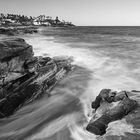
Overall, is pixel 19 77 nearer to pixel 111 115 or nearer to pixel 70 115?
pixel 70 115

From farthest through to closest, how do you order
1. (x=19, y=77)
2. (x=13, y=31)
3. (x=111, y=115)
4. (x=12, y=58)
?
1. (x=13, y=31)
2. (x=19, y=77)
3. (x=12, y=58)
4. (x=111, y=115)

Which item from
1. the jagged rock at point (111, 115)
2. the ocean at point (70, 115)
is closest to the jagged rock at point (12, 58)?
the ocean at point (70, 115)

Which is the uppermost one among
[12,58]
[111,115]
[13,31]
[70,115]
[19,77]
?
[12,58]

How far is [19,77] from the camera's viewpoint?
41.4 feet

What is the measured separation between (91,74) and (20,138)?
1144 cm

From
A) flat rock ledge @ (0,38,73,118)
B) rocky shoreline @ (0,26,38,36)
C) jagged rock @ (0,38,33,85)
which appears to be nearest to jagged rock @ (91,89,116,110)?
flat rock ledge @ (0,38,73,118)

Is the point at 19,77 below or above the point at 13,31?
above

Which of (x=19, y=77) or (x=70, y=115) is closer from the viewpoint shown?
(x=70, y=115)

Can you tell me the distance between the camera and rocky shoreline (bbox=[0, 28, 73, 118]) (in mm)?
11273

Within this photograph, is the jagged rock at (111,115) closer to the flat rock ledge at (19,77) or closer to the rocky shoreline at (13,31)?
the flat rock ledge at (19,77)

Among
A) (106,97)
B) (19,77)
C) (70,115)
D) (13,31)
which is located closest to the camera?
(106,97)

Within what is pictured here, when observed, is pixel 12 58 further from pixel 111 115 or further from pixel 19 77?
pixel 111 115

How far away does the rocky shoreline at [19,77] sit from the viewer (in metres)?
11.3

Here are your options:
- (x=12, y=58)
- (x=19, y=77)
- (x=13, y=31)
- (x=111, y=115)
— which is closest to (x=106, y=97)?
(x=111, y=115)
